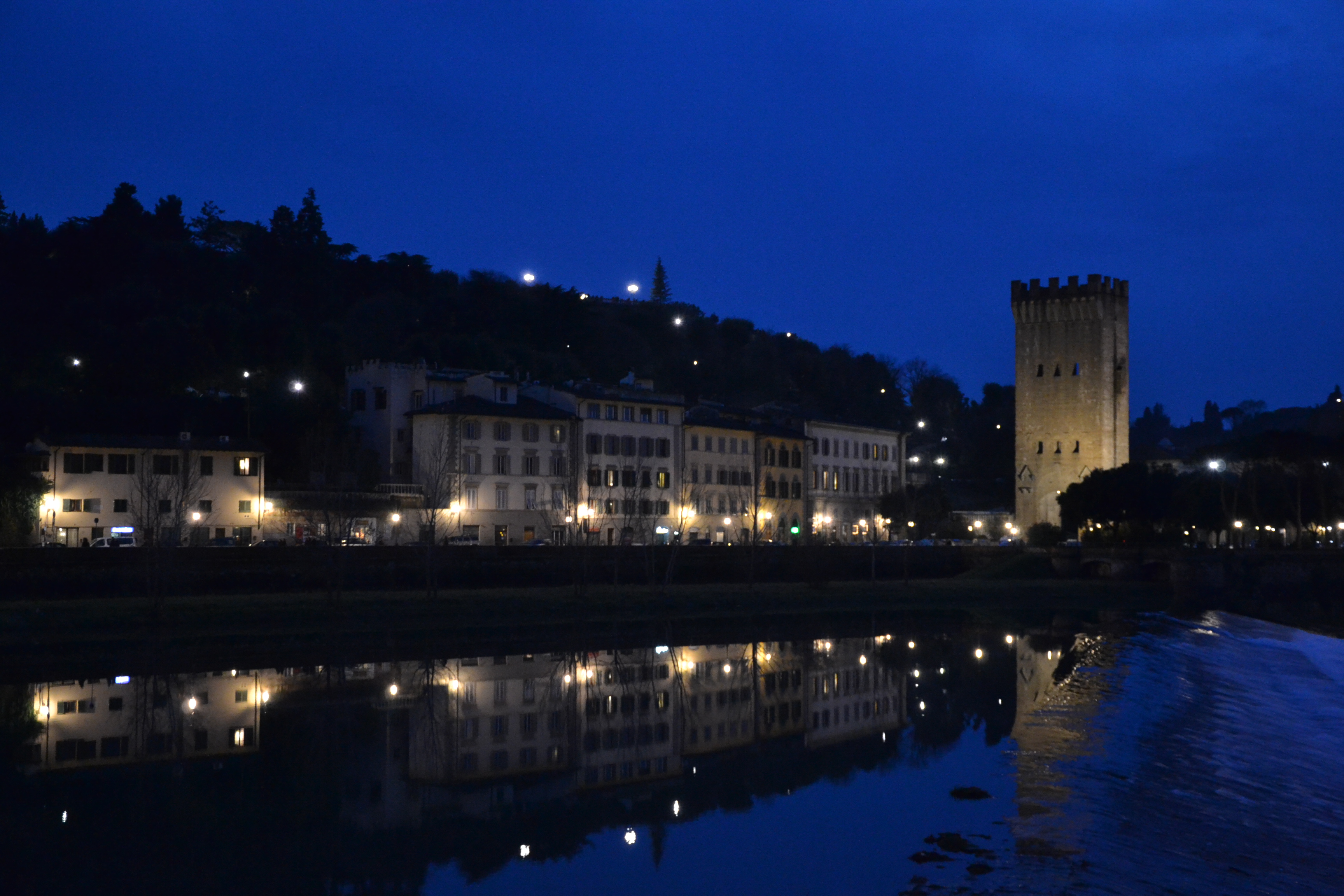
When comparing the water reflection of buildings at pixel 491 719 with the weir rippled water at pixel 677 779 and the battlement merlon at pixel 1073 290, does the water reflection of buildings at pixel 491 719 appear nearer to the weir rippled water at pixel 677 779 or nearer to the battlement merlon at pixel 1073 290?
the weir rippled water at pixel 677 779

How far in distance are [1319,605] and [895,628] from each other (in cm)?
2699

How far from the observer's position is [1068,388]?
8719 centimetres

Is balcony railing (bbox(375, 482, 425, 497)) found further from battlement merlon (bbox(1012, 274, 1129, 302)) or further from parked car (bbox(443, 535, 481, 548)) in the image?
battlement merlon (bbox(1012, 274, 1129, 302))

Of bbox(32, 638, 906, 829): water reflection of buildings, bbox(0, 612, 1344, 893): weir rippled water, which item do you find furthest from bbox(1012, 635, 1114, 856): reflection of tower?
bbox(32, 638, 906, 829): water reflection of buildings

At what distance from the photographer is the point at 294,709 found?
2817cm

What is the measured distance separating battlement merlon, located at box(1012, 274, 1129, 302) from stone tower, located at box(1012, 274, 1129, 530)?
6 centimetres

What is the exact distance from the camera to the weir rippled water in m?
16.0

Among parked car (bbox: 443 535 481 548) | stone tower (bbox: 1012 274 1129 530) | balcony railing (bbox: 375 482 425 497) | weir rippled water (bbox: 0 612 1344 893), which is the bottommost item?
weir rippled water (bbox: 0 612 1344 893)

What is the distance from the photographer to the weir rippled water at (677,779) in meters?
16.0

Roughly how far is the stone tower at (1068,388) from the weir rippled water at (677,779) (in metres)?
50.0

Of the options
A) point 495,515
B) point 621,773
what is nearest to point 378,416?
point 495,515

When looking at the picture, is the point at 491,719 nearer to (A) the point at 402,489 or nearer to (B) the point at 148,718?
(B) the point at 148,718

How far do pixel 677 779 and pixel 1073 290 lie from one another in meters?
74.4

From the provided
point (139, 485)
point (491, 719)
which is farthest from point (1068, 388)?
point (491, 719)
